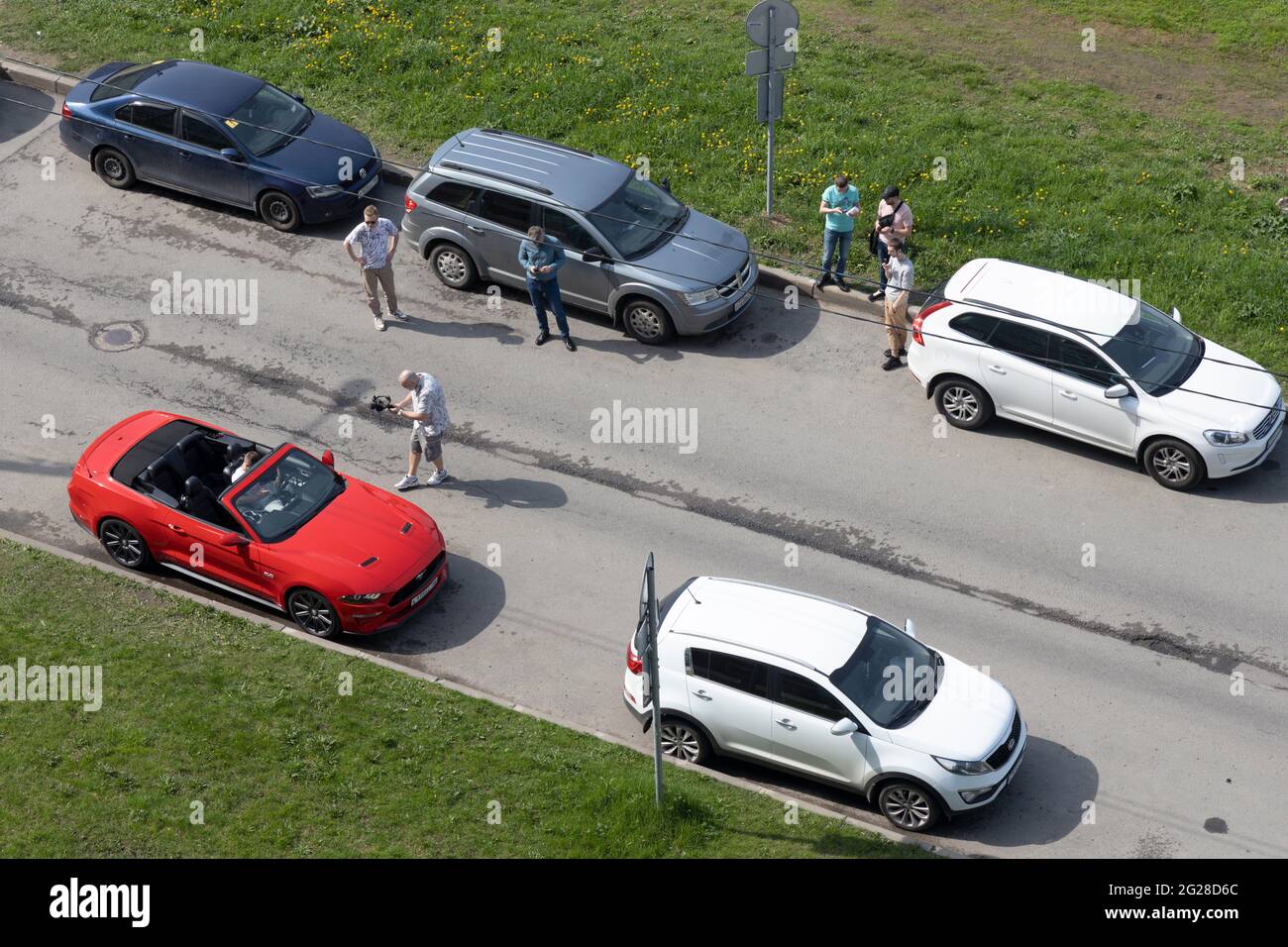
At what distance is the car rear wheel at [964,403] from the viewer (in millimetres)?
17703

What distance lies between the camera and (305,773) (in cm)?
1316

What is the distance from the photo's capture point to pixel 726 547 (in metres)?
16.4

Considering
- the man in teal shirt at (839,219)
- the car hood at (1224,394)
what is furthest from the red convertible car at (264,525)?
the car hood at (1224,394)

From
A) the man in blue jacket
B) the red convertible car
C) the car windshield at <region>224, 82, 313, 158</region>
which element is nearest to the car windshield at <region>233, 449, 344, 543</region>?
the red convertible car

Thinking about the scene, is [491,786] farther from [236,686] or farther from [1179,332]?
[1179,332]

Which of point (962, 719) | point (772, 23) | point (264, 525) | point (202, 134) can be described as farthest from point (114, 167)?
point (962, 719)

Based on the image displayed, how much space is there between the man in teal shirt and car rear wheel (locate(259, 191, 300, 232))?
25.0 ft

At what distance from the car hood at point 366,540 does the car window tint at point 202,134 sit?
765 cm

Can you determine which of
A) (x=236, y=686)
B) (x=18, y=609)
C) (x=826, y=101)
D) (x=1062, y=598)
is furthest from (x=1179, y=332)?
(x=18, y=609)

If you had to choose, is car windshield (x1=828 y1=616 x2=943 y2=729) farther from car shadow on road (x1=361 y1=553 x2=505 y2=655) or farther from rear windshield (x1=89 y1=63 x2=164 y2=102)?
rear windshield (x1=89 y1=63 x2=164 y2=102)

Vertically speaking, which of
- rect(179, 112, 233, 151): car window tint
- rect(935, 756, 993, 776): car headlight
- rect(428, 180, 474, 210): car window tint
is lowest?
rect(935, 756, 993, 776): car headlight

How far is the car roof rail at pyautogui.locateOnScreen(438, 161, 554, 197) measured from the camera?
1933cm

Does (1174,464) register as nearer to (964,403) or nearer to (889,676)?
(964,403)

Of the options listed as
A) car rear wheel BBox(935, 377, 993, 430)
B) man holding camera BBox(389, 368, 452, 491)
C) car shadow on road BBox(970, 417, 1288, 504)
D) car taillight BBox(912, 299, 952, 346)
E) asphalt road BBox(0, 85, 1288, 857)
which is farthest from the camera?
car taillight BBox(912, 299, 952, 346)
